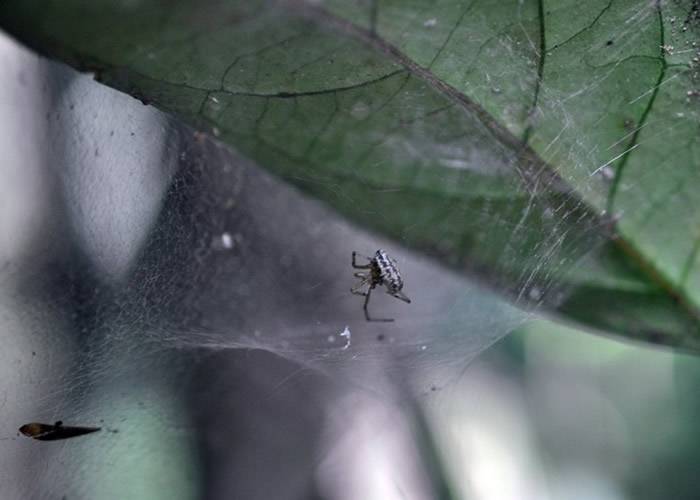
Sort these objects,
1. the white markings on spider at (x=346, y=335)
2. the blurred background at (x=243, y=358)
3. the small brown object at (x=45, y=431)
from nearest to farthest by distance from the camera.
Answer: the small brown object at (x=45, y=431) < the blurred background at (x=243, y=358) < the white markings on spider at (x=346, y=335)

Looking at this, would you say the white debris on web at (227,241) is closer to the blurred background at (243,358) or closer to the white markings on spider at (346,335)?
the blurred background at (243,358)

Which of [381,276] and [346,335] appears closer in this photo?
[346,335]

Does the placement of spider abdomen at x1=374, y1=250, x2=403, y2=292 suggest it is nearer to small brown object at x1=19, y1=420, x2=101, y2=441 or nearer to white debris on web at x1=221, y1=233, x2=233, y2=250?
white debris on web at x1=221, y1=233, x2=233, y2=250

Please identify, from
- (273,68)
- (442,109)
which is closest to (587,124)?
(442,109)

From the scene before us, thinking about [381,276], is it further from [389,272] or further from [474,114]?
[474,114]

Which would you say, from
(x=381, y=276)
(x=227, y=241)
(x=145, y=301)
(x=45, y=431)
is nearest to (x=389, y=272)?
(x=381, y=276)

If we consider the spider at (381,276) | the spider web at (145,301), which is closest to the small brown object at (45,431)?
the spider web at (145,301)

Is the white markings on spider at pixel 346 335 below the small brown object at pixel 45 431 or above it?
above
